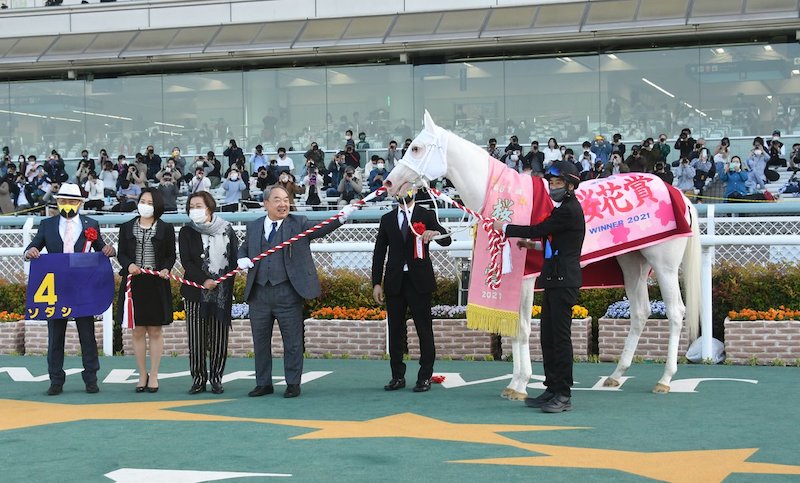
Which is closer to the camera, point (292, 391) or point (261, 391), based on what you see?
point (292, 391)

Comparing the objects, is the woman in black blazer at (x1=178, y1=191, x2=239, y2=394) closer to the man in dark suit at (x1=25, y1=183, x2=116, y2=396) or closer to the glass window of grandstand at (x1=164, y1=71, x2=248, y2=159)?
the man in dark suit at (x1=25, y1=183, x2=116, y2=396)

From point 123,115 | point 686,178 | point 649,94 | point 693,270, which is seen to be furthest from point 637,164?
point 123,115

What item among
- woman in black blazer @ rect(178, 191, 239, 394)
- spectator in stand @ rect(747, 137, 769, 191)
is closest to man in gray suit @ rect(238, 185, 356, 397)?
woman in black blazer @ rect(178, 191, 239, 394)

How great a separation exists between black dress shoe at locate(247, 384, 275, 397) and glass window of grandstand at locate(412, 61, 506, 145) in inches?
713

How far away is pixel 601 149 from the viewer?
909 inches

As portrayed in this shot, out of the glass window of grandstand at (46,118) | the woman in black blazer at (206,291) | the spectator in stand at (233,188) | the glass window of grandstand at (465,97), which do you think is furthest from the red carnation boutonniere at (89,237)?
the glass window of grandstand at (46,118)

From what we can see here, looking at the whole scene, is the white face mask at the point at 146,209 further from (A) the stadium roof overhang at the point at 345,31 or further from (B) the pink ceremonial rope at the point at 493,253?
(A) the stadium roof overhang at the point at 345,31

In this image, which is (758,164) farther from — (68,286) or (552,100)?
(68,286)

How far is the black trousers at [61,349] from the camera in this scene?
8977 mm

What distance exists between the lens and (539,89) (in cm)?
2616

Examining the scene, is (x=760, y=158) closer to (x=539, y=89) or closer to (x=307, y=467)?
→ (x=539, y=89)

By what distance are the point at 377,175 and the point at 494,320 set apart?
13875 mm

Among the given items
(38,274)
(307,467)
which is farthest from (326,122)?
(307,467)

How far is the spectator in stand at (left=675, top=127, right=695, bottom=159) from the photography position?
73.2 feet
